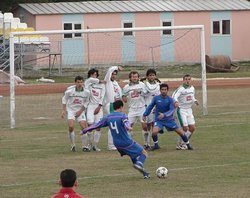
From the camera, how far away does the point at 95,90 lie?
2175 cm

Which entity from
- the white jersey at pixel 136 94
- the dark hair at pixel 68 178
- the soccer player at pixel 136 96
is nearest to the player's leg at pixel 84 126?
the soccer player at pixel 136 96

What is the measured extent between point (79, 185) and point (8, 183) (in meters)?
1.28

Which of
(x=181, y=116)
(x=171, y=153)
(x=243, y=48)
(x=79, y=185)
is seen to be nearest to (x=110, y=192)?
(x=79, y=185)

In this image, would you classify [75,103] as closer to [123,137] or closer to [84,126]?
[84,126]

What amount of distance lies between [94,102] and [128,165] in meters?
3.44

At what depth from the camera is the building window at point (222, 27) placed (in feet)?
203

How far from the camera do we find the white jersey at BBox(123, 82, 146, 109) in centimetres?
2214

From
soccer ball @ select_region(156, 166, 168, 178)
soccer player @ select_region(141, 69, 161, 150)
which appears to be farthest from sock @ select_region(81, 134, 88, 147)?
soccer ball @ select_region(156, 166, 168, 178)

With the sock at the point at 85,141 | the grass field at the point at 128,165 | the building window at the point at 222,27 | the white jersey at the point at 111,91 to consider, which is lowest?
the grass field at the point at 128,165

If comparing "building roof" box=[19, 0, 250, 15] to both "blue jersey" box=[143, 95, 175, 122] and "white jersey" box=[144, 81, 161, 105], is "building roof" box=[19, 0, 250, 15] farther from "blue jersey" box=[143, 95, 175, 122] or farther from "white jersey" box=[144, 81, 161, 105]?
"blue jersey" box=[143, 95, 175, 122]

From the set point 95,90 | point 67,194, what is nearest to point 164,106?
point 95,90

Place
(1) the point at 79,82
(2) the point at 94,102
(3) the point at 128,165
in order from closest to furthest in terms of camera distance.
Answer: (3) the point at 128,165, (1) the point at 79,82, (2) the point at 94,102

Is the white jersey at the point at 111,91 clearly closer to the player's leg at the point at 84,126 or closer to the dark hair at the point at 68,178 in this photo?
the player's leg at the point at 84,126

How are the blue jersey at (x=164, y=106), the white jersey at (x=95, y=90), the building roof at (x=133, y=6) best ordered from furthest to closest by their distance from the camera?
the building roof at (x=133, y=6), the white jersey at (x=95, y=90), the blue jersey at (x=164, y=106)
